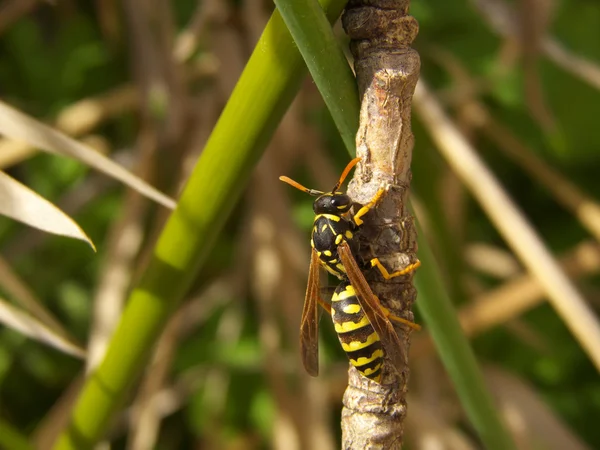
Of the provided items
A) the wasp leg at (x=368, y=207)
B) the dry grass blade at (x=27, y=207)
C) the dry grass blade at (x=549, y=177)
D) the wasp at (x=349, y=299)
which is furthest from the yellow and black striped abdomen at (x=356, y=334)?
the dry grass blade at (x=549, y=177)

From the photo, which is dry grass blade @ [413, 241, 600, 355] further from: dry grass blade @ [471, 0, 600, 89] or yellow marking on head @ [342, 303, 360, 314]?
yellow marking on head @ [342, 303, 360, 314]

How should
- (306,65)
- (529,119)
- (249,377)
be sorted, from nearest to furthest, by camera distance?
(306,65) < (249,377) < (529,119)

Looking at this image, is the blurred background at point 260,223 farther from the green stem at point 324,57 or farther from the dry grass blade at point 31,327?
the green stem at point 324,57

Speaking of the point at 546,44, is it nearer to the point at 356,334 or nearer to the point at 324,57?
the point at 356,334

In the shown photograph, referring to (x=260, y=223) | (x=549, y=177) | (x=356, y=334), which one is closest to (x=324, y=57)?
(x=356, y=334)

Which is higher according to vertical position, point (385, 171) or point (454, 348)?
point (385, 171)

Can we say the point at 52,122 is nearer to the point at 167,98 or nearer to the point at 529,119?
the point at 167,98

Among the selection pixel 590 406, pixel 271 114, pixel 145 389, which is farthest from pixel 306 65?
pixel 590 406
